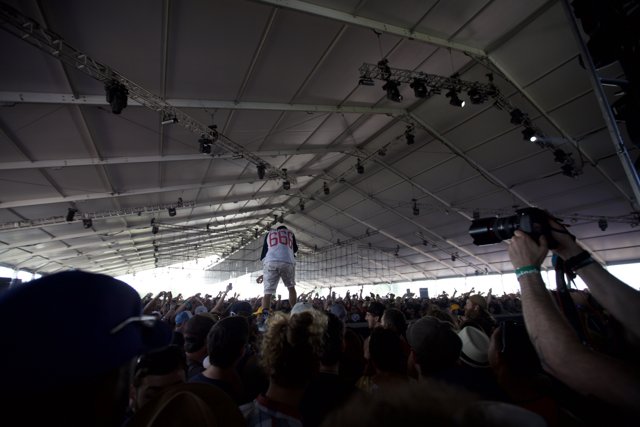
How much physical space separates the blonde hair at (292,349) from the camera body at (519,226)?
0.98 m

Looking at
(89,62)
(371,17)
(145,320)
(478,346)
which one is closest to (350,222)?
(371,17)

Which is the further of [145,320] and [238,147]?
[238,147]

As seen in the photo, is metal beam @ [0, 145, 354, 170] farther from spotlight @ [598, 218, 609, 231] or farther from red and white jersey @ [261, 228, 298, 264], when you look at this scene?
spotlight @ [598, 218, 609, 231]

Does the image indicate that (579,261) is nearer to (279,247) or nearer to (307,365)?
(307,365)

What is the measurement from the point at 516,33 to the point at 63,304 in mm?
8369

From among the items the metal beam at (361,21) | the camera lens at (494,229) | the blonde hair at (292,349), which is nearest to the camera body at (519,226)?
the camera lens at (494,229)

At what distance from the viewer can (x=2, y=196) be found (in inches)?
336

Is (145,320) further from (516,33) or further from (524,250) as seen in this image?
(516,33)

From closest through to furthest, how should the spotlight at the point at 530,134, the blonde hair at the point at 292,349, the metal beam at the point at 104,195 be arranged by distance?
1. the blonde hair at the point at 292,349
2. the spotlight at the point at 530,134
3. the metal beam at the point at 104,195

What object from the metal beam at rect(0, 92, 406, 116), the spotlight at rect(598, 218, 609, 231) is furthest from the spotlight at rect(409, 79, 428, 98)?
the spotlight at rect(598, 218, 609, 231)

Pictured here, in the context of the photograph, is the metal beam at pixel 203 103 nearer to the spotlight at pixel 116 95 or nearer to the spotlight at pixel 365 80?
the spotlight at pixel 116 95

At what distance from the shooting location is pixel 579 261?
1267 millimetres

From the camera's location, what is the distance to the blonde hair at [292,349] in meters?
1.43

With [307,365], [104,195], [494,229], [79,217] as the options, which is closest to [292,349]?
[307,365]
